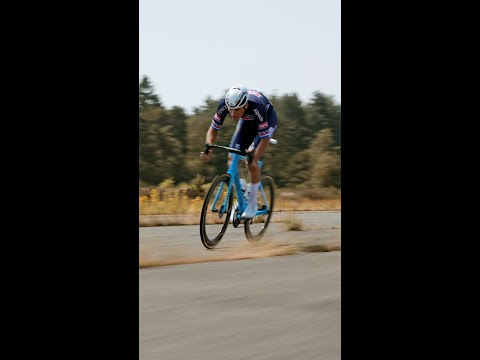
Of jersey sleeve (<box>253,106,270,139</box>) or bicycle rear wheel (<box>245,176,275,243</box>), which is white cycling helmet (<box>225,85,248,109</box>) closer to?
jersey sleeve (<box>253,106,270,139</box>)

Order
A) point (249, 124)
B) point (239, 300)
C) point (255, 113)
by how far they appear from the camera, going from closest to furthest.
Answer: point (239, 300), point (255, 113), point (249, 124)

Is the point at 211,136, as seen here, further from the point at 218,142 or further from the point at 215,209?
the point at 218,142

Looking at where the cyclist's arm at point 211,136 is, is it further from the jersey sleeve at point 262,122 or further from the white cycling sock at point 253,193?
the white cycling sock at point 253,193

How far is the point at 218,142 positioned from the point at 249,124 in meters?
15.8

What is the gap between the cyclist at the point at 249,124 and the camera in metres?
8.91

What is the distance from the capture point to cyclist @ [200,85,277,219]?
8914mm

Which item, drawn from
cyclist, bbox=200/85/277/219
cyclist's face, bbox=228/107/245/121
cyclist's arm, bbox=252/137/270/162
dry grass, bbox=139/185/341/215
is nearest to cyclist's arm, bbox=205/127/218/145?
cyclist, bbox=200/85/277/219

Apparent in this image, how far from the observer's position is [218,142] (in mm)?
25234

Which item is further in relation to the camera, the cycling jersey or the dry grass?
the dry grass

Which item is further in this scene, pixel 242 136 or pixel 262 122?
pixel 242 136

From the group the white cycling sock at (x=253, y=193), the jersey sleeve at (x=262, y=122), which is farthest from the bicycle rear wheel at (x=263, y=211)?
the jersey sleeve at (x=262, y=122)

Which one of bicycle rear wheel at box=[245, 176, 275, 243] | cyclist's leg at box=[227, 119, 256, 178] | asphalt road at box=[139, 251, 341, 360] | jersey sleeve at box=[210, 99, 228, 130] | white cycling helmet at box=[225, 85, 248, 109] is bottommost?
asphalt road at box=[139, 251, 341, 360]

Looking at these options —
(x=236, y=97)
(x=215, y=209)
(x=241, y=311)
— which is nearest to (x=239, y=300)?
(x=241, y=311)
